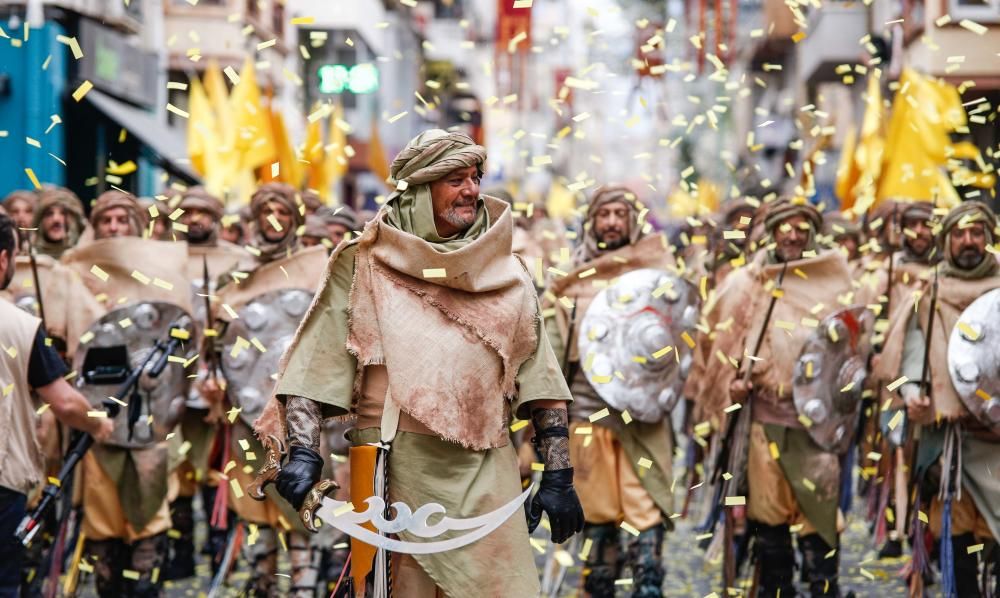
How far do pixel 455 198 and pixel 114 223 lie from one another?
156 inches

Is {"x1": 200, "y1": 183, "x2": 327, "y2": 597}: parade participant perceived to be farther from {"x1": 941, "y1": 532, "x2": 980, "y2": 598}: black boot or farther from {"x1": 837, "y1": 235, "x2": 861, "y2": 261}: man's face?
{"x1": 837, "y1": 235, "x2": 861, "y2": 261}: man's face

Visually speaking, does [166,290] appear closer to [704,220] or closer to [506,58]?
[704,220]

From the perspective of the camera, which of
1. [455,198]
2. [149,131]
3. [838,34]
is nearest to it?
[455,198]

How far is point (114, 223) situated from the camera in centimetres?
844

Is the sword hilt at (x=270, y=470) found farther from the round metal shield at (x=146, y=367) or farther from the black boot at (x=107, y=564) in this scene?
the black boot at (x=107, y=564)

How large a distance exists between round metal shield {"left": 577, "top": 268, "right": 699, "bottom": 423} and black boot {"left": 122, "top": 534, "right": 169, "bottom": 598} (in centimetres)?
213

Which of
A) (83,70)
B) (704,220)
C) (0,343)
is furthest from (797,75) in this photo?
(0,343)

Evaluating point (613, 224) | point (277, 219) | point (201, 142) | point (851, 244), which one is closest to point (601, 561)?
point (613, 224)

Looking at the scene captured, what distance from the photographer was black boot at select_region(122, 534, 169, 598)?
7.65 metres

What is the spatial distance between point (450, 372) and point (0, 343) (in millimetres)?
1650

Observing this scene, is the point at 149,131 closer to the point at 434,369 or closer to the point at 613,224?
the point at 613,224

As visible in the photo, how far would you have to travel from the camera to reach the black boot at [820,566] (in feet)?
25.0

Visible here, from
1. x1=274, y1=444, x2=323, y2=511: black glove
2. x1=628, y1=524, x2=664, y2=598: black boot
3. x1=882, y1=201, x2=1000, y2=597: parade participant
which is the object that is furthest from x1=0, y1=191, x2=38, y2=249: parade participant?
x1=274, y1=444, x2=323, y2=511: black glove

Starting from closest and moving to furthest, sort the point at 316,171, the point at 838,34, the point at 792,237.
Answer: the point at 792,237
the point at 316,171
the point at 838,34
